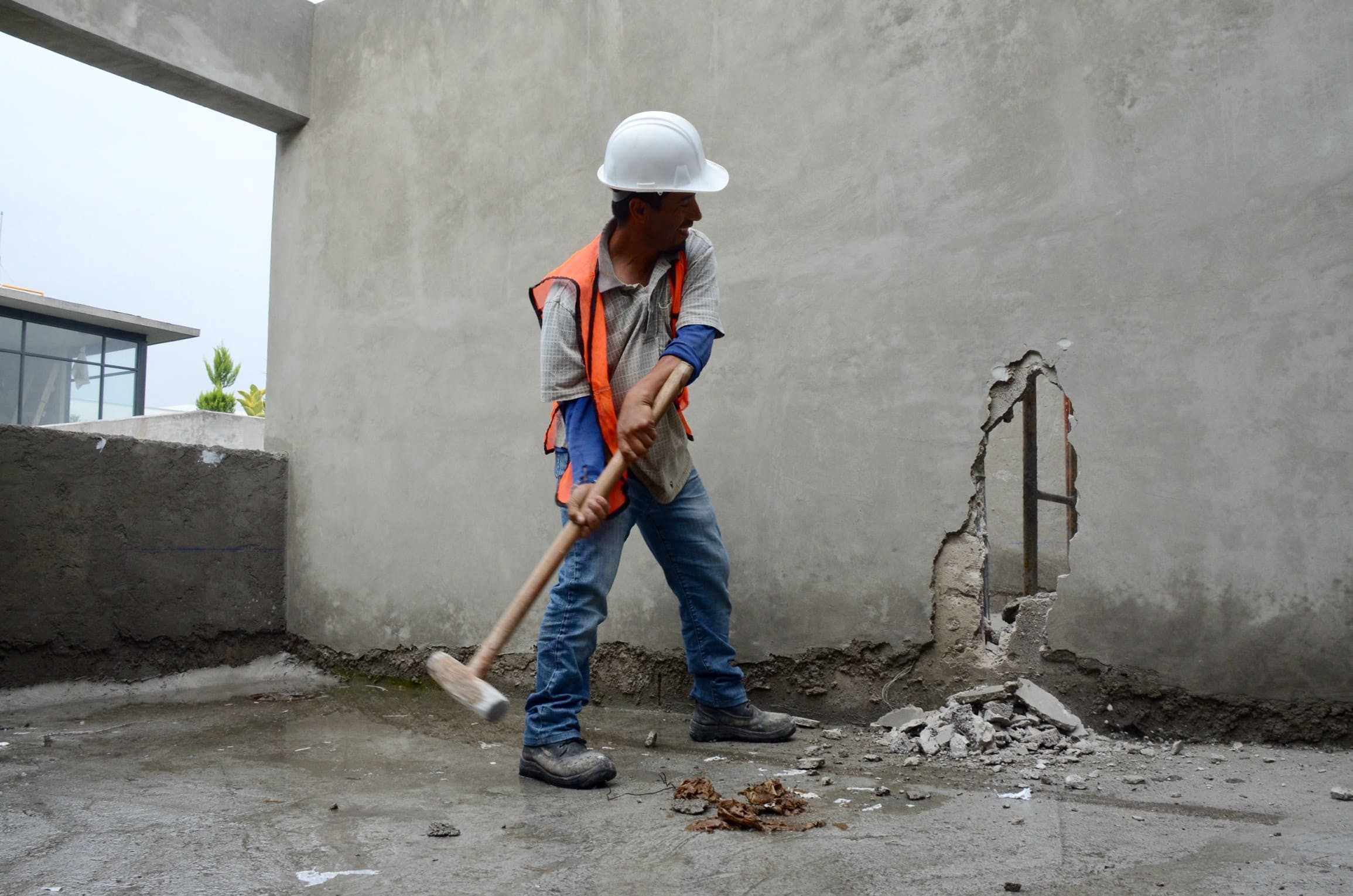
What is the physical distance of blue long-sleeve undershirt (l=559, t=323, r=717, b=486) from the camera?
2.37 m

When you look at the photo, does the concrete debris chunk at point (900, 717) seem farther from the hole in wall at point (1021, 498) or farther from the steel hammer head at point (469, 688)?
the hole in wall at point (1021, 498)

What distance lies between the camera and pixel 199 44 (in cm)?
402

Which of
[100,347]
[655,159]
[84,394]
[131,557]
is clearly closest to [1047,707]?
[655,159]

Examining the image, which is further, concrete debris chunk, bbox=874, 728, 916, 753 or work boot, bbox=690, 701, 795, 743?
work boot, bbox=690, 701, 795, 743

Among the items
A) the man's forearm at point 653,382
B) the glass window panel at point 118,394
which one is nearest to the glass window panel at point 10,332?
the glass window panel at point 118,394

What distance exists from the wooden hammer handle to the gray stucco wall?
0.70 meters

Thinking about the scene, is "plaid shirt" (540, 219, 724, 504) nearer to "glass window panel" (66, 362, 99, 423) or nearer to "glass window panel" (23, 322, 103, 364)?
"glass window panel" (23, 322, 103, 364)

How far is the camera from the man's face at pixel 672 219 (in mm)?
2428

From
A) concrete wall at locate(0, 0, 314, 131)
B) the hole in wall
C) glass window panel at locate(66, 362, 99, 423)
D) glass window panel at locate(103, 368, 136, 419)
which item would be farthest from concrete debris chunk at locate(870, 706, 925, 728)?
glass window panel at locate(103, 368, 136, 419)

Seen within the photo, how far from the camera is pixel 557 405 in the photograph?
252 centimetres

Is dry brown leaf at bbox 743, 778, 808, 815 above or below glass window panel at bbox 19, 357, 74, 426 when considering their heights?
below

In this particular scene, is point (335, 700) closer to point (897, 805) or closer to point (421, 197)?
point (421, 197)

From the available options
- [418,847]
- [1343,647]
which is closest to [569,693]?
[418,847]

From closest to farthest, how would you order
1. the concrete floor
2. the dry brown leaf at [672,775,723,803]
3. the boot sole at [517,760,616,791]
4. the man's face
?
the concrete floor, the dry brown leaf at [672,775,723,803], the boot sole at [517,760,616,791], the man's face
